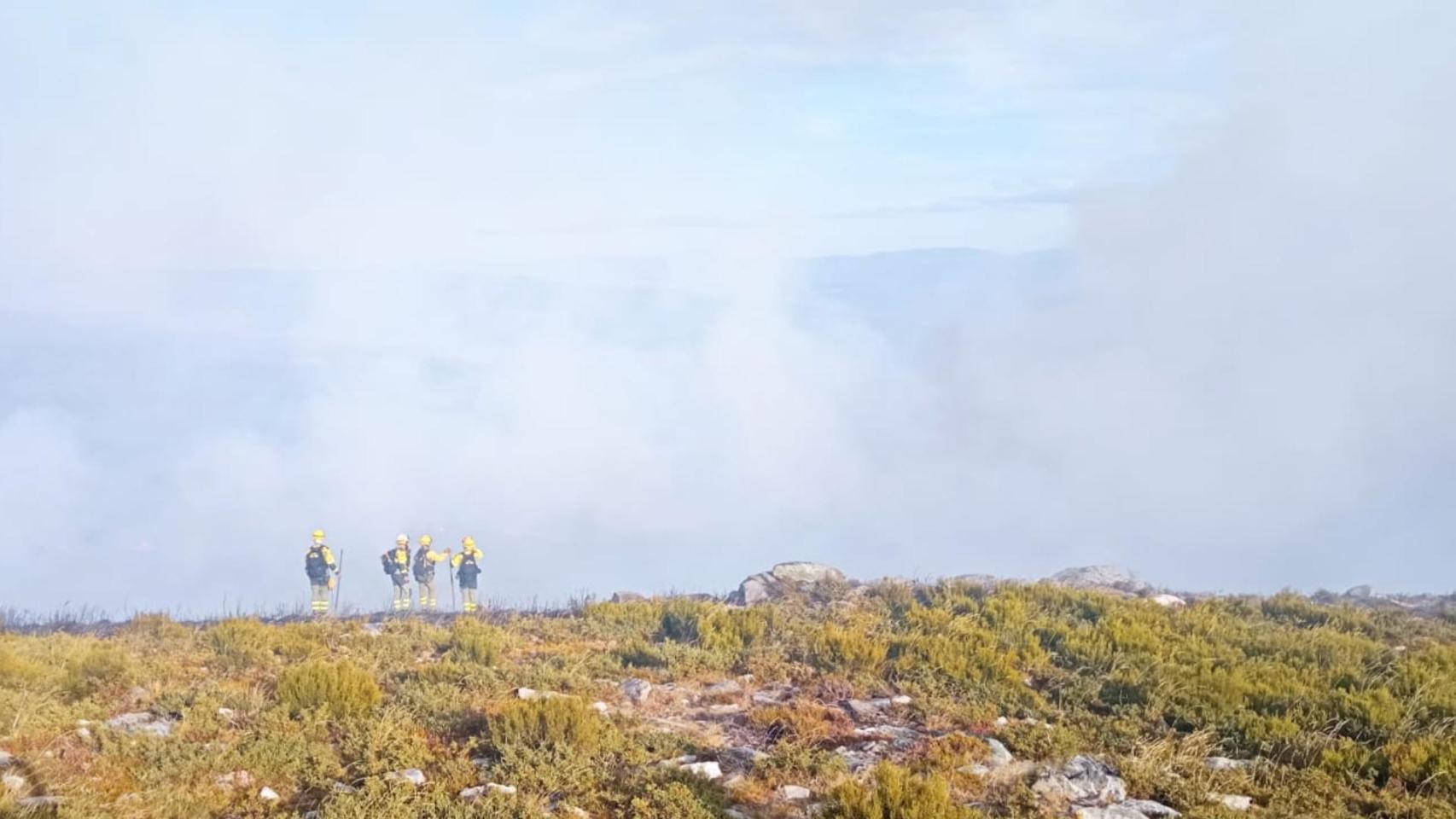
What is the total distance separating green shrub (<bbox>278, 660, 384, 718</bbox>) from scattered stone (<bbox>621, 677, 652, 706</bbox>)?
2.53m

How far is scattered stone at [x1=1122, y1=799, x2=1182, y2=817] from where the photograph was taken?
8.81 m

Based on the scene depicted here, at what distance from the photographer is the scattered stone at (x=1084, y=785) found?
9.06 metres

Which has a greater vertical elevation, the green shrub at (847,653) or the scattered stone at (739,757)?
the green shrub at (847,653)

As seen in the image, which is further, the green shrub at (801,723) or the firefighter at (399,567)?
the firefighter at (399,567)

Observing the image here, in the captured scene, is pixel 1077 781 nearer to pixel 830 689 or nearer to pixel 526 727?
pixel 830 689

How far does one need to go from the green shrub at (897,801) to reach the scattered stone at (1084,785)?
1153mm

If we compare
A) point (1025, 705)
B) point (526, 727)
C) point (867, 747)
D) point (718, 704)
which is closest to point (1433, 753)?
point (1025, 705)

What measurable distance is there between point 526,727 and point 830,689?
360 centimetres

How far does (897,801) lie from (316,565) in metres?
19.4

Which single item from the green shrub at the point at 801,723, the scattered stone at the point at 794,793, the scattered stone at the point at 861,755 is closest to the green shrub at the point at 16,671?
the green shrub at the point at 801,723

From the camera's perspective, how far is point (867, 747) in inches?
398

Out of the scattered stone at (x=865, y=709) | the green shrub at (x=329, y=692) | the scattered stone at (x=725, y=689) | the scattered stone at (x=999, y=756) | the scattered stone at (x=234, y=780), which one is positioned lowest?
the scattered stone at (x=999, y=756)

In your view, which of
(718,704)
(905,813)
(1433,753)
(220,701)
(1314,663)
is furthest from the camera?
(1314,663)

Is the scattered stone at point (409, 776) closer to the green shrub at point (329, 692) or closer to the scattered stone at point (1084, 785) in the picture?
the green shrub at point (329, 692)
